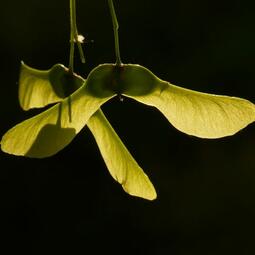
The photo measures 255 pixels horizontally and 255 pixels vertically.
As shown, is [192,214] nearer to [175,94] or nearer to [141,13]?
[141,13]

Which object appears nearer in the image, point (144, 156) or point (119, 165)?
point (119, 165)

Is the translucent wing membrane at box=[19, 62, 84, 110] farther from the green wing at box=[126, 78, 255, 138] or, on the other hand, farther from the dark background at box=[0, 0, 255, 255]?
the dark background at box=[0, 0, 255, 255]

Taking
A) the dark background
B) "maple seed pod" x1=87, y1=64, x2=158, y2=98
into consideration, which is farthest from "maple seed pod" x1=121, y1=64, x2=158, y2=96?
the dark background

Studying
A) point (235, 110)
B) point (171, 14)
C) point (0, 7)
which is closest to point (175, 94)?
point (235, 110)

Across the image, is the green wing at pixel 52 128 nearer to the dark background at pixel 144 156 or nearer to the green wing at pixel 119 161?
the green wing at pixel 119 161

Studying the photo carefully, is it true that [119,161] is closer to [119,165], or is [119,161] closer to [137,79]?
[119,165]

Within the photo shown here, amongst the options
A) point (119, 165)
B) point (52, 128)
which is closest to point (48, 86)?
point (52, 128)

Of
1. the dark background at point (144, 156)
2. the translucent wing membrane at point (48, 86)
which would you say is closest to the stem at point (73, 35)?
the translucent wing membrane at point (48, 86)

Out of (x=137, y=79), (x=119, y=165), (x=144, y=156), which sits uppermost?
(x=137, y=79)
